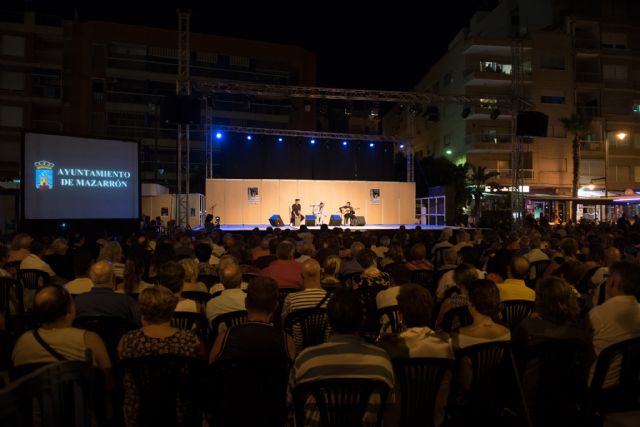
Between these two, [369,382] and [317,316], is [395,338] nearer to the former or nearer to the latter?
[369,382]

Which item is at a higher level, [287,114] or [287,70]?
[287,70]

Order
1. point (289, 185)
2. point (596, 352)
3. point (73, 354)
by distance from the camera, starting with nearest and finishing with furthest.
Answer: point (73, 354), point (596, 352), point (289, 185)

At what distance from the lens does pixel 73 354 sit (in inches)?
100

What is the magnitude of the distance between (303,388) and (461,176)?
93.8ft

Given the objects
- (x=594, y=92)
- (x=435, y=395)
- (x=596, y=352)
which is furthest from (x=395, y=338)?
(x=594, y=92)

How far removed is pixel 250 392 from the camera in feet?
7.84

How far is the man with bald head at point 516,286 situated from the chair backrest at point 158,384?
2.74 metres

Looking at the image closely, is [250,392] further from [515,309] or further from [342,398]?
[515,309]

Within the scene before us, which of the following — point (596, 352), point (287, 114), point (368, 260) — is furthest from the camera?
point (287, 114)

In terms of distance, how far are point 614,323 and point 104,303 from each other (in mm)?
3470

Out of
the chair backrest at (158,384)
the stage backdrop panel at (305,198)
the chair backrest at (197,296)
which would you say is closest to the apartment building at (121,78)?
the stage backdrop panel at (305,198)

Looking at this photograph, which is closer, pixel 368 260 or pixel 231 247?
pixel 368 260

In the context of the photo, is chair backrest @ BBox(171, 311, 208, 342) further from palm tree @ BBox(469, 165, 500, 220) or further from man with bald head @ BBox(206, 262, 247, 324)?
palm tree @ BBox(469, 165, 500, 220)

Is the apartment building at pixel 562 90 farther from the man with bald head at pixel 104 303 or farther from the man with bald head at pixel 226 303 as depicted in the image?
the man with bald head at pixel 104 303
